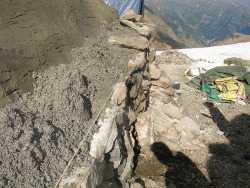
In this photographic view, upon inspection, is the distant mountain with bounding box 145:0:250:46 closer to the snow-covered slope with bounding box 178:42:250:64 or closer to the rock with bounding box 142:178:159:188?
the snow-covered slope with bounding box 178:42:250:64

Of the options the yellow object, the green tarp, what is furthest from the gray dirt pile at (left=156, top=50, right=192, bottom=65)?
the yellow object

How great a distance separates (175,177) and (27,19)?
4.07m

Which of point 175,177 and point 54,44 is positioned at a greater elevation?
point 54,44

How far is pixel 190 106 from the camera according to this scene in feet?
30.0

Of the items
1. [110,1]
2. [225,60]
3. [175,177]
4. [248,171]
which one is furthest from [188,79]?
[175,177]

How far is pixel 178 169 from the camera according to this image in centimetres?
590

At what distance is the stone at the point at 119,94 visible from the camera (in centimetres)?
397

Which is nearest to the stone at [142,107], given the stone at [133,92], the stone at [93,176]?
the stone at [133,92]

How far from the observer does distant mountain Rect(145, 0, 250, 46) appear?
116300mm

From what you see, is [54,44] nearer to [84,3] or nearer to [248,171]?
[84,3]

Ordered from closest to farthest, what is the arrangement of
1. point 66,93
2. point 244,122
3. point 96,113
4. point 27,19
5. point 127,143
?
point 66,93 → point 96,113 → point 27,19 → point 127,143 → point 244,122

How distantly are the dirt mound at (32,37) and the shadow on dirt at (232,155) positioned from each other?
4000 millimetres

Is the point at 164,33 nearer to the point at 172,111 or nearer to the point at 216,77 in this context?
the point at 216,77

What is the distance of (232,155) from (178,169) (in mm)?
1769
